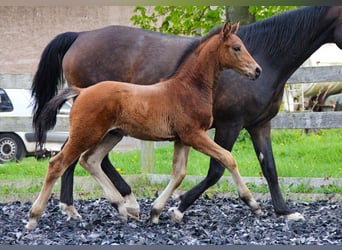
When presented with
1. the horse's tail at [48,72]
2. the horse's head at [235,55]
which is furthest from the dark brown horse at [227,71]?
the horse's head at [235,55]

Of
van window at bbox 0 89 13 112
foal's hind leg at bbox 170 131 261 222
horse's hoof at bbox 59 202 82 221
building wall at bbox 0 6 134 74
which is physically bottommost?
building wall at bbox 0 6 134 74

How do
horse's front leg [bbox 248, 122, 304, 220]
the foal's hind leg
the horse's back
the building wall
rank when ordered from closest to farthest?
1. the foal's hind leg
2. horse's front leg [bbox 248, 122, 304, 220]
3. the horse's back
4. the building wall

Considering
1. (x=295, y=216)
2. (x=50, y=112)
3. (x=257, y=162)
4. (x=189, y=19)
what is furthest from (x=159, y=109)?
(x=189, y=19)

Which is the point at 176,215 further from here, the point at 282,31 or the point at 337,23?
the point at 337,23

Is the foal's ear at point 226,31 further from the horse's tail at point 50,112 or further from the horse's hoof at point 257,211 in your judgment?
the horse's hoof at point 257,211

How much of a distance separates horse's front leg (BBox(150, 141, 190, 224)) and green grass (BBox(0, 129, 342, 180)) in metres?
2.88

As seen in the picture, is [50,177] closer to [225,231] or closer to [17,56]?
[225,231]

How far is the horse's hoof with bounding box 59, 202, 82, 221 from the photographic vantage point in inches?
279

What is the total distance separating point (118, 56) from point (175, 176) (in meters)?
1.54

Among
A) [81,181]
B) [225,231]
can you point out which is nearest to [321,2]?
[225,231]

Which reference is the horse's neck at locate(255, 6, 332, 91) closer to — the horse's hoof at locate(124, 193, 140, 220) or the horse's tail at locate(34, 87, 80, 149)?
the horse's hoof at locate(124, 193, 140, 220)

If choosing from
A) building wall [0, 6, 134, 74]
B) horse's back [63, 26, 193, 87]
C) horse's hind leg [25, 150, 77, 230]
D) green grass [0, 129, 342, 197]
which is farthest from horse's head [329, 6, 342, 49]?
building wall [0, 6, 134, 74]

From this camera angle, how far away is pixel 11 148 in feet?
44.6

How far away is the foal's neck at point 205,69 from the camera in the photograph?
647 cm
